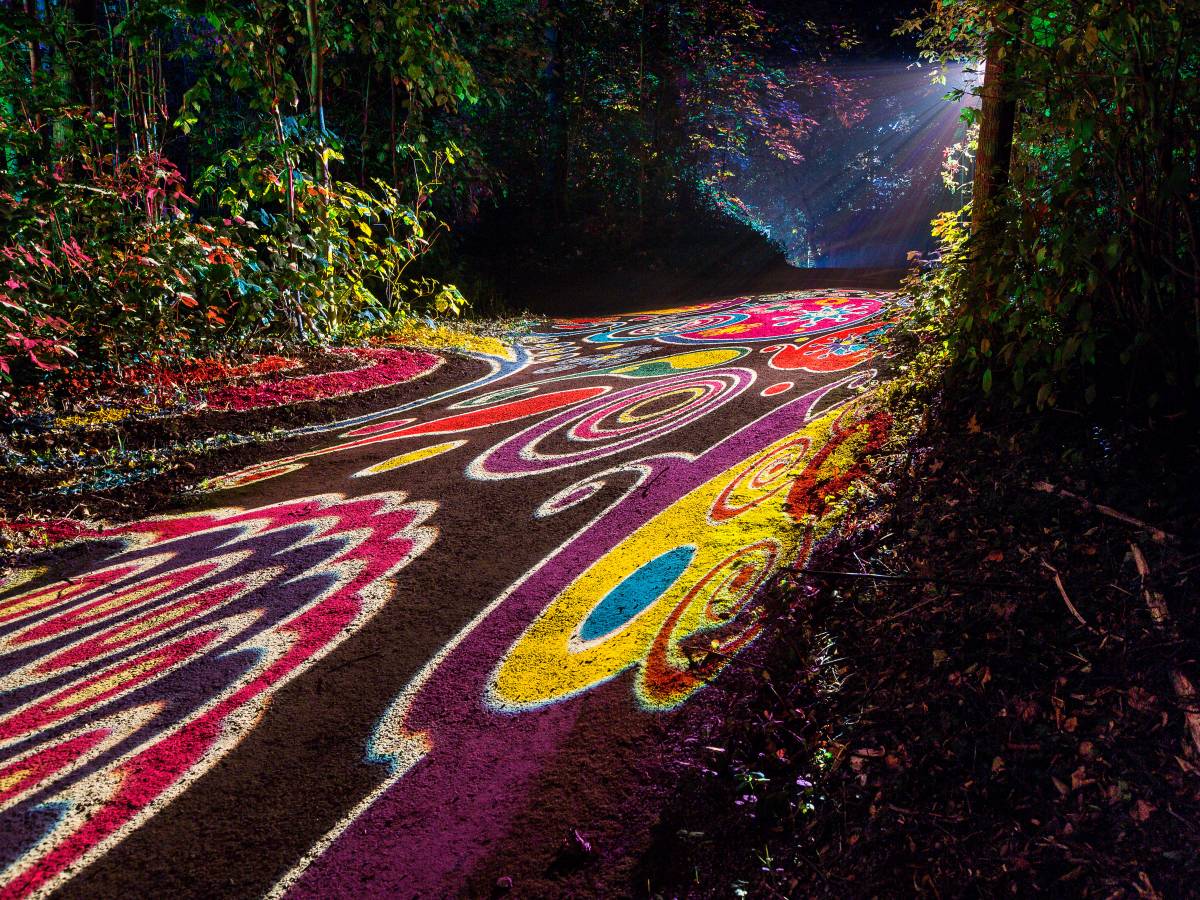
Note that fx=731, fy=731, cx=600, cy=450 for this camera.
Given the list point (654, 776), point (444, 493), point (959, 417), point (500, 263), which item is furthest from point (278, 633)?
point (500, 263)

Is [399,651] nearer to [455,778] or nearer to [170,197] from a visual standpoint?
[455,778]

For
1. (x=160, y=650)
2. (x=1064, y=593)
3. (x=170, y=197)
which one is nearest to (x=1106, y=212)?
(x=1064, y=593)

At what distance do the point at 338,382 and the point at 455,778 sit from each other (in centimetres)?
463

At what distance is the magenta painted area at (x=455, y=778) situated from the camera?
1.80 m

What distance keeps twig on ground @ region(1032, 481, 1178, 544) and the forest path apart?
86 centimetres

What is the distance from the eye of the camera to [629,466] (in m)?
4.20

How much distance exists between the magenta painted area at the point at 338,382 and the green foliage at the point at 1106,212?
4758 mm

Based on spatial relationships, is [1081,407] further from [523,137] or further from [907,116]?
[907,116]

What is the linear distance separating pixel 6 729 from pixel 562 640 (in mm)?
1772

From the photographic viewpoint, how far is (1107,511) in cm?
209

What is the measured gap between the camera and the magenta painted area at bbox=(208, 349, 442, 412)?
210 inches

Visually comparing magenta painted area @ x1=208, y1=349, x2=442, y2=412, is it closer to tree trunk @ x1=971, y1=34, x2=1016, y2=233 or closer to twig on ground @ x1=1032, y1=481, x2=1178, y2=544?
tree trunk @ x1=971, y1=34, x2=1016, y2=233

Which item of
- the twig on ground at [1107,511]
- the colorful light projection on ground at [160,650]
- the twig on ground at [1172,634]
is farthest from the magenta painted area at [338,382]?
the twig on ground at [1172,634]

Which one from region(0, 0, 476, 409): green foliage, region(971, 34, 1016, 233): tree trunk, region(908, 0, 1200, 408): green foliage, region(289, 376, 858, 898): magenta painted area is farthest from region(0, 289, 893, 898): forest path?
region(0, 0, 476, 409): green foliage
